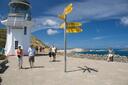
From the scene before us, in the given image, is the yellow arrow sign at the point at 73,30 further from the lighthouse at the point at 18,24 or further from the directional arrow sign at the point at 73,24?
the lighthouse at the point at 18,24

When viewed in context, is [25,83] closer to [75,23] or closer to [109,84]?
[109,84]

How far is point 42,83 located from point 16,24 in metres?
23.4

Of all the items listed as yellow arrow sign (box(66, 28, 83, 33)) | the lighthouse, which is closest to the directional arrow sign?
yellow arrow sign (box(66, 28, 83, 33))

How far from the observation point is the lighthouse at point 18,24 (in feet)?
108

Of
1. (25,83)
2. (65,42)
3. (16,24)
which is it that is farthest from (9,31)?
(25,83)

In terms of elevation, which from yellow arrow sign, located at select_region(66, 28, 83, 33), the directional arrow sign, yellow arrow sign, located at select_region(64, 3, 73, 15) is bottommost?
yellow arrow sign, located at select_region(66, 28, 83, 33)

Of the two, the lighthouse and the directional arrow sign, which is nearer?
the directional arrow sign

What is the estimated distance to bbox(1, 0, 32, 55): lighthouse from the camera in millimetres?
33062

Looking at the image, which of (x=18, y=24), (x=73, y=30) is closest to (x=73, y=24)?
(x=73, y=30)

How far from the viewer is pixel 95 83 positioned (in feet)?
38.3

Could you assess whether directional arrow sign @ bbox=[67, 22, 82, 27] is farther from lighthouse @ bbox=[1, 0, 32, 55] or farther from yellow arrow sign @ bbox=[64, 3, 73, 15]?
lighthouse @ bbox=[1, 0, 32, 55]

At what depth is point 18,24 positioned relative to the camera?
111 feet

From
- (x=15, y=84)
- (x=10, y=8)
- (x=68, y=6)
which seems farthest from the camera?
(x=10, y=8)

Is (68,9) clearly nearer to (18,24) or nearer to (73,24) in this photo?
(73,24)
